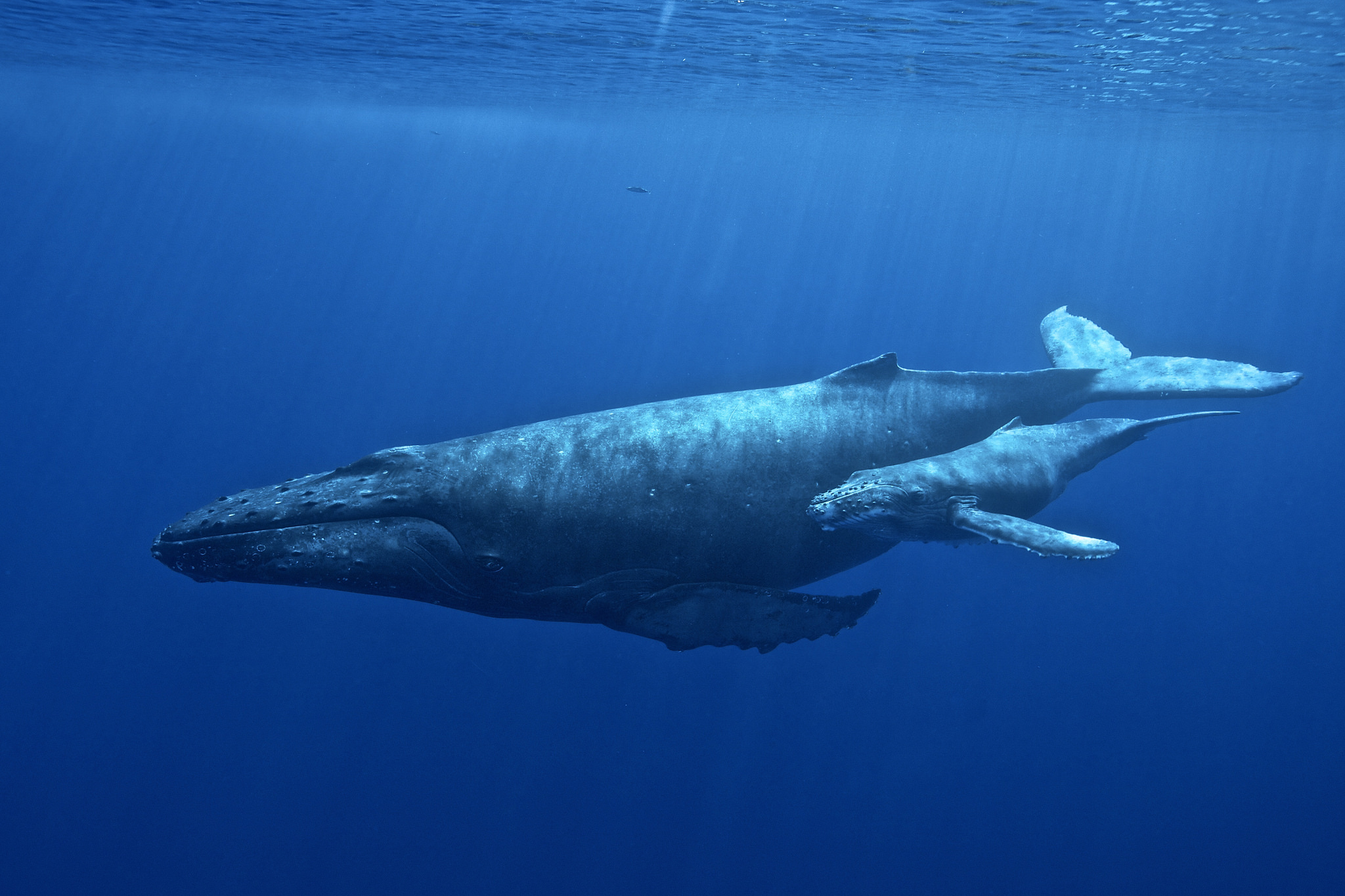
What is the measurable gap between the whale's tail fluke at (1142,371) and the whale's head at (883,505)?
378 centimetres

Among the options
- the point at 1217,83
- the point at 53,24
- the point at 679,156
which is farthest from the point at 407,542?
the point at 679,156

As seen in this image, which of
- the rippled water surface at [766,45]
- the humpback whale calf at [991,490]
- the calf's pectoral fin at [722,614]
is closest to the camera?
the humpback whale calf at [991,490]

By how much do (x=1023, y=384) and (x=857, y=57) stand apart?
17.1 m

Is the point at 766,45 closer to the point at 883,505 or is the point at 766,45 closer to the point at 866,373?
the point at 866,373

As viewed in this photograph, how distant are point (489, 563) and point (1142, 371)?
7.76 meters

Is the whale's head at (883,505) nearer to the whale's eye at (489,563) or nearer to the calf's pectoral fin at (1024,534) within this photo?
the calf's pectoral fin at (1024,534)

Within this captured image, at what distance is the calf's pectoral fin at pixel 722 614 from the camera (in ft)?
20.6

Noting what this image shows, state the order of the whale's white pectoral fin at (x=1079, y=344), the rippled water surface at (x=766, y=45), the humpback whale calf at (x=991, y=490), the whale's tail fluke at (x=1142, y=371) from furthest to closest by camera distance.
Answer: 1. the rippled water surface at (x=766, y=45)
2. the whale's white pectoral fin at (x=1079, y=344)
3. the whale's tail fluke at (x=1142, y=371)
4. the humpback whale calf at (x=991, y=490)

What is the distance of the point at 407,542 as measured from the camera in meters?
6.24

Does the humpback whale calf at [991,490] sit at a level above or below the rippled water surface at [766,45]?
below

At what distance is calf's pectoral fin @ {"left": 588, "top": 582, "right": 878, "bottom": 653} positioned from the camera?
628 centimetres

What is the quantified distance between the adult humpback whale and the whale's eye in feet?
0.05

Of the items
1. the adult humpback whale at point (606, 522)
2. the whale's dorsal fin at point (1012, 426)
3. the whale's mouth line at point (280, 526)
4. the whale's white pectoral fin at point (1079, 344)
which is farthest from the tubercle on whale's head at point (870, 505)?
the whale's white pectoral fin at point (1079, 344)

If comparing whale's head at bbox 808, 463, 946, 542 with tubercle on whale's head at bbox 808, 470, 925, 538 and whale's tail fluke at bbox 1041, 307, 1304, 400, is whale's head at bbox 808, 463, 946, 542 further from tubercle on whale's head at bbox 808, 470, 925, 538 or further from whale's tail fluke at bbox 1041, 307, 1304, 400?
whale's tail fluke at bbox 1041, 307, 1304, 400
